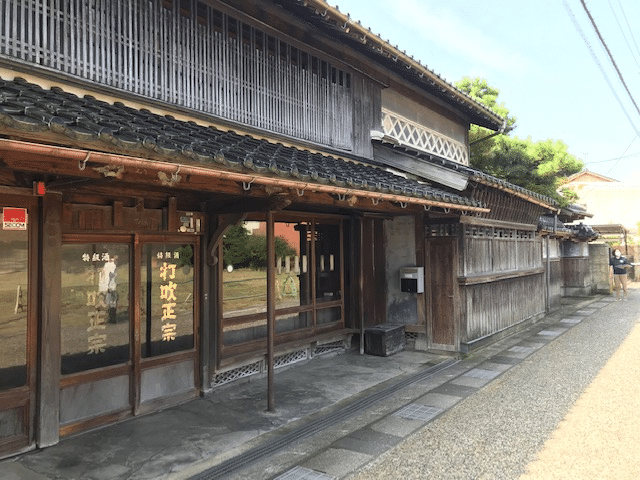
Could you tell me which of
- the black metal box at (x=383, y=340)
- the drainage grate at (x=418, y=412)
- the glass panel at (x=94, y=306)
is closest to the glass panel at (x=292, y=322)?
the black metal box at (x=383, y=340)

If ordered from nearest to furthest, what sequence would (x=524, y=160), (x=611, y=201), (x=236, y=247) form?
(x=236, y=247) < (x=524, y=160) < (x=611, y=201)

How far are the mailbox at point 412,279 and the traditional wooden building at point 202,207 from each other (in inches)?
6.6

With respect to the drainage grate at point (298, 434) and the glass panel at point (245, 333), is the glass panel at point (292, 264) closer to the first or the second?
the glass panel at point (245, 333)

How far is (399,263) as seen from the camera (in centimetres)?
1018

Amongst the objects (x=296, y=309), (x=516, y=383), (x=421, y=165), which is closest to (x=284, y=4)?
(x=421, y=165)

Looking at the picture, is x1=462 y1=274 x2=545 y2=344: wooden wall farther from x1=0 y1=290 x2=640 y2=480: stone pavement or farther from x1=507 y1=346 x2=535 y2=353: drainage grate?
x1=0 y1=290 x2=640 y2=480: stone pavement

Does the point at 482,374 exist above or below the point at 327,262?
below

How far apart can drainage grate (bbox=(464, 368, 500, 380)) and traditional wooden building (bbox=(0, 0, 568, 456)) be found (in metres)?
1.08

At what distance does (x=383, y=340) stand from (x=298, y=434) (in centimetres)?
419

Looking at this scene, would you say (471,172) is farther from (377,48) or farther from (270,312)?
(270,312)

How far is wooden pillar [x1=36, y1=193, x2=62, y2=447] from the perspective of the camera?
488 centimetres

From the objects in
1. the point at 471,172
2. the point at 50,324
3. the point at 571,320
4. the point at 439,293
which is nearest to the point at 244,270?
the point at 50,324

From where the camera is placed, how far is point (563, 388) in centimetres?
716

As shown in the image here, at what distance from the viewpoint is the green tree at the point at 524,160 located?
1705cm
